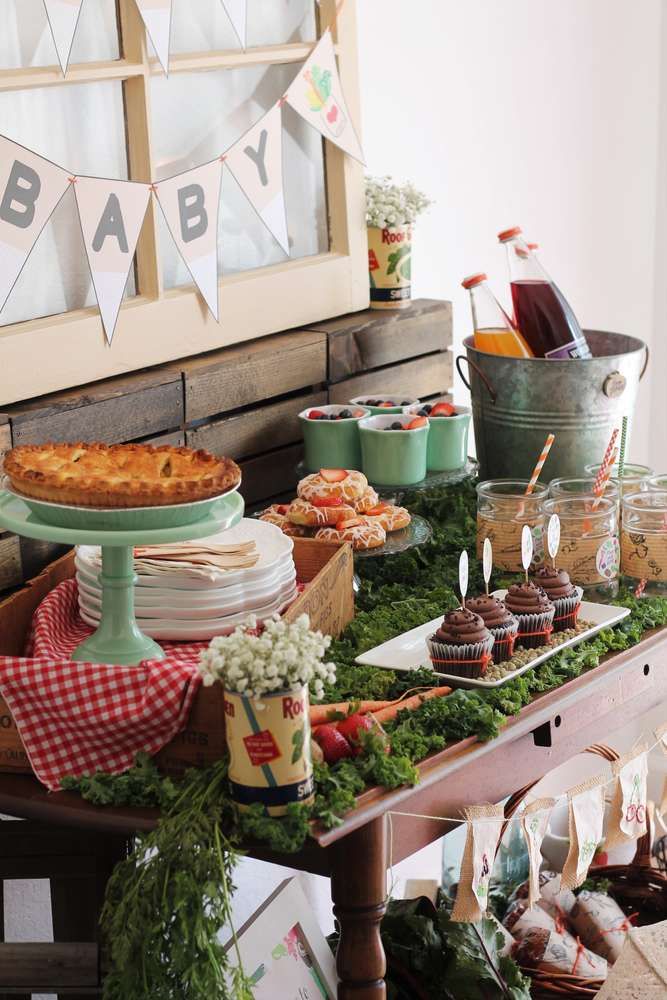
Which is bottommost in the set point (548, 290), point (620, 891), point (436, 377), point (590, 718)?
point (620, 891)

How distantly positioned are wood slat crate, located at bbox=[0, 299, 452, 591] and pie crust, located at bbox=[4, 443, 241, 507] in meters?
0.20

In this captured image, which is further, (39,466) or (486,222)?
(486,222)

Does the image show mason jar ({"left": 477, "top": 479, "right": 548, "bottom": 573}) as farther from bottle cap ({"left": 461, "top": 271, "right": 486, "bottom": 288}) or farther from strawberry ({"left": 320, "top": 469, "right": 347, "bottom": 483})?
Answer: bottle cap ({"left": 461, "top": 271, "right": 486, "bottom": 288})

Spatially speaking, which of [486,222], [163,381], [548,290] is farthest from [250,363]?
[486,222]

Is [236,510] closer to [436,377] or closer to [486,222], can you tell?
[436,377]

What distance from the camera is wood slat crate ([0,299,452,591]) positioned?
168 cm

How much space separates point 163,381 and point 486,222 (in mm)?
1169

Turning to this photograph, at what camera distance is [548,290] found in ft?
6.91

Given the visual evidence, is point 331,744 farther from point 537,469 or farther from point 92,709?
point 537,469

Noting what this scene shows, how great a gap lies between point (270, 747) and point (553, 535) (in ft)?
2.09

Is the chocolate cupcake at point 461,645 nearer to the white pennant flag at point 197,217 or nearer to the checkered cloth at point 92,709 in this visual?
the checkered cloth at point 92,709

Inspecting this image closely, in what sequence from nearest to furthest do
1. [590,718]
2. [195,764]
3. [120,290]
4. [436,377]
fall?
1. [195,764]
2. [590,718]
3. [120,290]
4. [436,377]

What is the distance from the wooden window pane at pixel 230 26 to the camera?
72.6 inches

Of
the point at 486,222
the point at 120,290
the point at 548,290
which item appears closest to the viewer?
the point at 120,290
